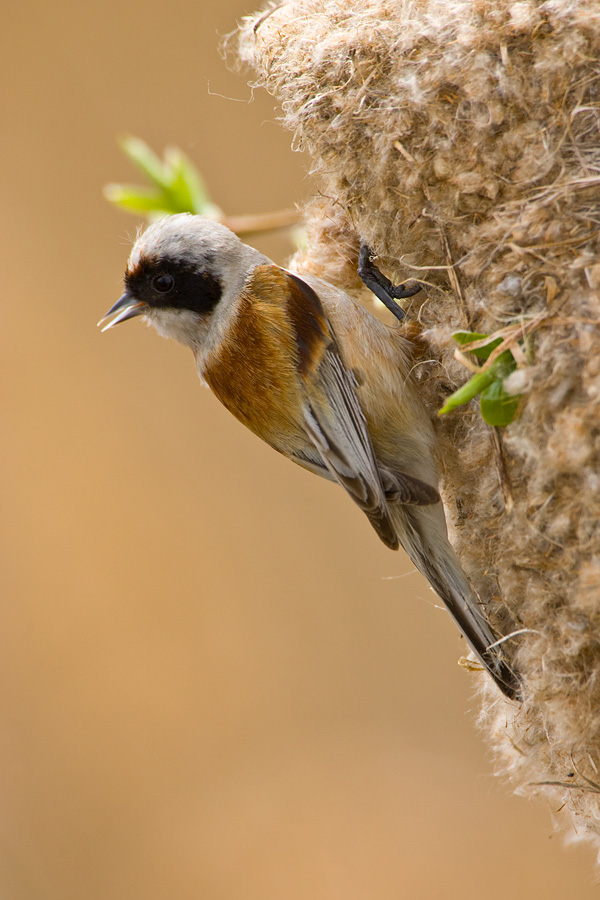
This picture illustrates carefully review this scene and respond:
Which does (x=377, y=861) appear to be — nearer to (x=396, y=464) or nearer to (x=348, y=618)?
(x=348, y=618)

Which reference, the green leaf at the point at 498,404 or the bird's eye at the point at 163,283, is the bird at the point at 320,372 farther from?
the green leaf at the point at 498,404

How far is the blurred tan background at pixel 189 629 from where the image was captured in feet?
9.80

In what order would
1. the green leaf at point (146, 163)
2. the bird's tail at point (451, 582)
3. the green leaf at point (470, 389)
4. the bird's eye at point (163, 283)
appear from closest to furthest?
the green leaf at point (470, 389)
the bird's tail at point (451, 582)
the bird's eye at point (163, 283)
the green leaf at point (146, 163)

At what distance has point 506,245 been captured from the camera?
3.46 ft

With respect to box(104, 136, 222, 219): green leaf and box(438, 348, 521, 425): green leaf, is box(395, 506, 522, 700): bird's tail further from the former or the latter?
box(104, 136, 222, 219): green leaf

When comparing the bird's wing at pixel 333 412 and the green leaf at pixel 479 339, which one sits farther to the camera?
the bird's wing at pixel 333 412

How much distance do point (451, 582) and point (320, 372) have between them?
17.7 inches

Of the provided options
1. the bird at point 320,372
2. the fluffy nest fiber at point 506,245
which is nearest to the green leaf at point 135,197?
the bird at point 320,372

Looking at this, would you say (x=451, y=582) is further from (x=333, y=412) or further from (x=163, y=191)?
(x=163, y=191)

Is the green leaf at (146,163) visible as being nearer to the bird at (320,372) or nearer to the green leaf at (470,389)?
the bird at (320,372)

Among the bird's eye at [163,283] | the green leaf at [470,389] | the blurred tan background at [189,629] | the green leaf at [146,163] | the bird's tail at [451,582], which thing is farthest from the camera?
the blurred tan background at [189,629]

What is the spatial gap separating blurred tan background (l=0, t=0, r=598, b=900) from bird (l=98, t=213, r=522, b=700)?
1531mm

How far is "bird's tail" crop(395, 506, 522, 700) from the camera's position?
1266mm

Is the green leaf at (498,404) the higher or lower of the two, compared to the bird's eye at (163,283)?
lower
